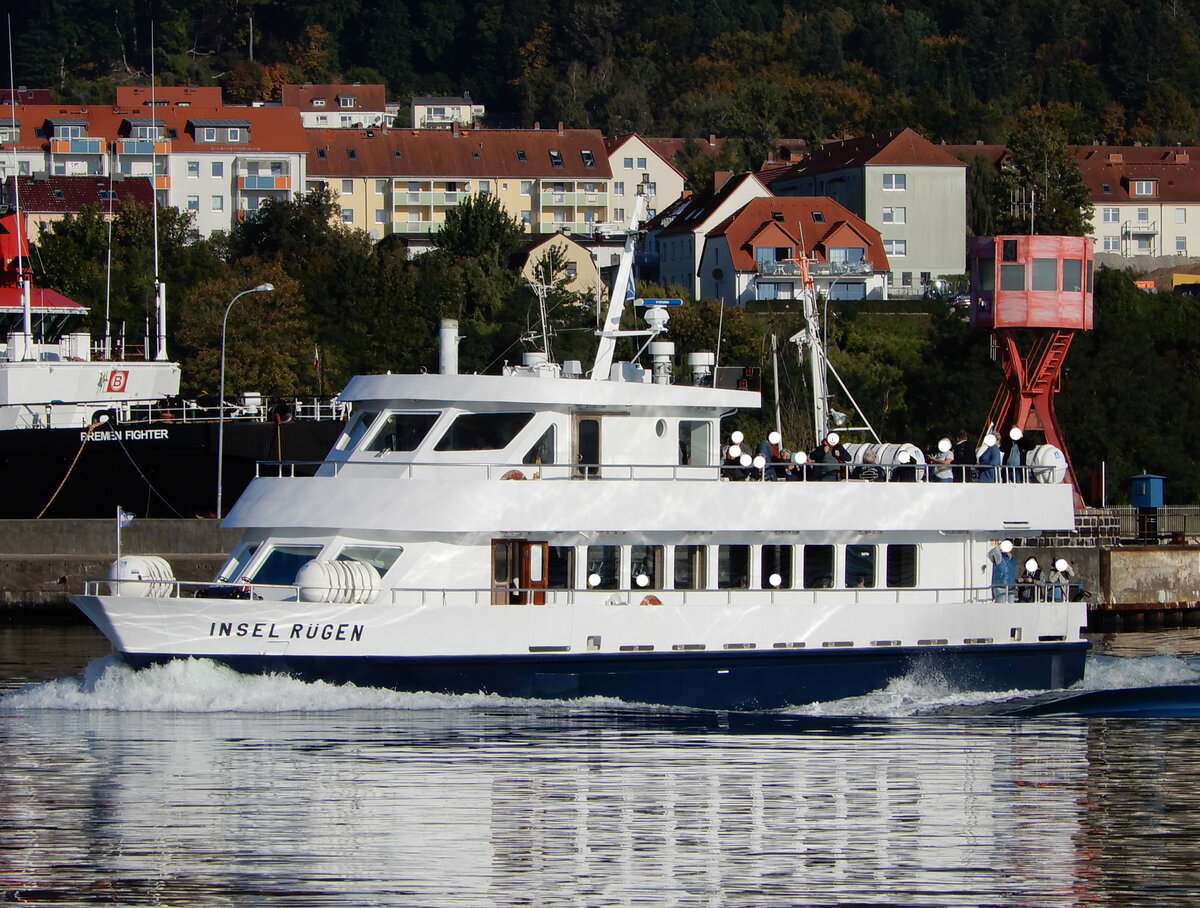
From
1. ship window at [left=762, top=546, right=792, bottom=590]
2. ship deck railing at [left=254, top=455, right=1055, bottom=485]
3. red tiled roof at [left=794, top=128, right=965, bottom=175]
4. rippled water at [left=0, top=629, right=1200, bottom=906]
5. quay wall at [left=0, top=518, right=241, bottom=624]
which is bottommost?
rippled water at [left=0, top=629, right=1200, bottom=906]

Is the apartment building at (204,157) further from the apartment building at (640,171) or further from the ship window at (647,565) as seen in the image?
the ship window at (647,565)

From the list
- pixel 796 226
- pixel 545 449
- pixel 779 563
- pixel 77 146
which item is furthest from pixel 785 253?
pixel 545 449

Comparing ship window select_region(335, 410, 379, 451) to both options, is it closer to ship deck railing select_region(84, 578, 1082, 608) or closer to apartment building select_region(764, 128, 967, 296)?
ship deck railing select_region(84, 578, 1082, 608)

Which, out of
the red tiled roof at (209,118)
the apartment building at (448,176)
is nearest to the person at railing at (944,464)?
the apartment building at (448,176)

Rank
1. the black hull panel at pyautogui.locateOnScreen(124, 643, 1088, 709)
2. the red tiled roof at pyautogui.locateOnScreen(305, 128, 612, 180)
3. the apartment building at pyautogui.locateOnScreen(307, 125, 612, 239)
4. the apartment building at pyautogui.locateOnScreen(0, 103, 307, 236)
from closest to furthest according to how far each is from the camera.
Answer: the black hull panel at pyautogui.locateOnScreen(124, 643, 1088, 709) < the apartment building at pyautogui.locateOnScreen(0, 103, 307, 236) < the apartment building at pyautogui.locateOnScreen(307, 125, 612, 239) < the red tiled roof at pyautogui.locateOnScreen(305, 128, 612, 180)

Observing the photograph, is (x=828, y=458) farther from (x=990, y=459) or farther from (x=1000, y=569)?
(x=1000, y=569)

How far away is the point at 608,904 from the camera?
1502 centimetres

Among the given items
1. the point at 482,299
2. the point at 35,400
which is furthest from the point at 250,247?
the point at 35,400

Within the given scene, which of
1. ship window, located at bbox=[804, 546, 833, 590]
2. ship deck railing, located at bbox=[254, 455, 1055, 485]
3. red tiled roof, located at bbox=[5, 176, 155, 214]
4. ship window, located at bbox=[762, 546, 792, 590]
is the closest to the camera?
ship deck railing, located at bbox=[254, 455, 1055, 485]

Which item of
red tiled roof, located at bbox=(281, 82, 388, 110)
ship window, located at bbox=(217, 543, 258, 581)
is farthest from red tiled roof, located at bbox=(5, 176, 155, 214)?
ship window, located at bbox=(217, 543, 258, 581)

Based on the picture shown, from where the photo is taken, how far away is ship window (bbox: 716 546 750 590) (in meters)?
25.7

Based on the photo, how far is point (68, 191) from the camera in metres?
98.7

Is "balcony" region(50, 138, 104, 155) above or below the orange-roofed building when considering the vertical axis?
above

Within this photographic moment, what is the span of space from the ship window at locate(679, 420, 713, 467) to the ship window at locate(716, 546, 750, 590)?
1.26 meters
